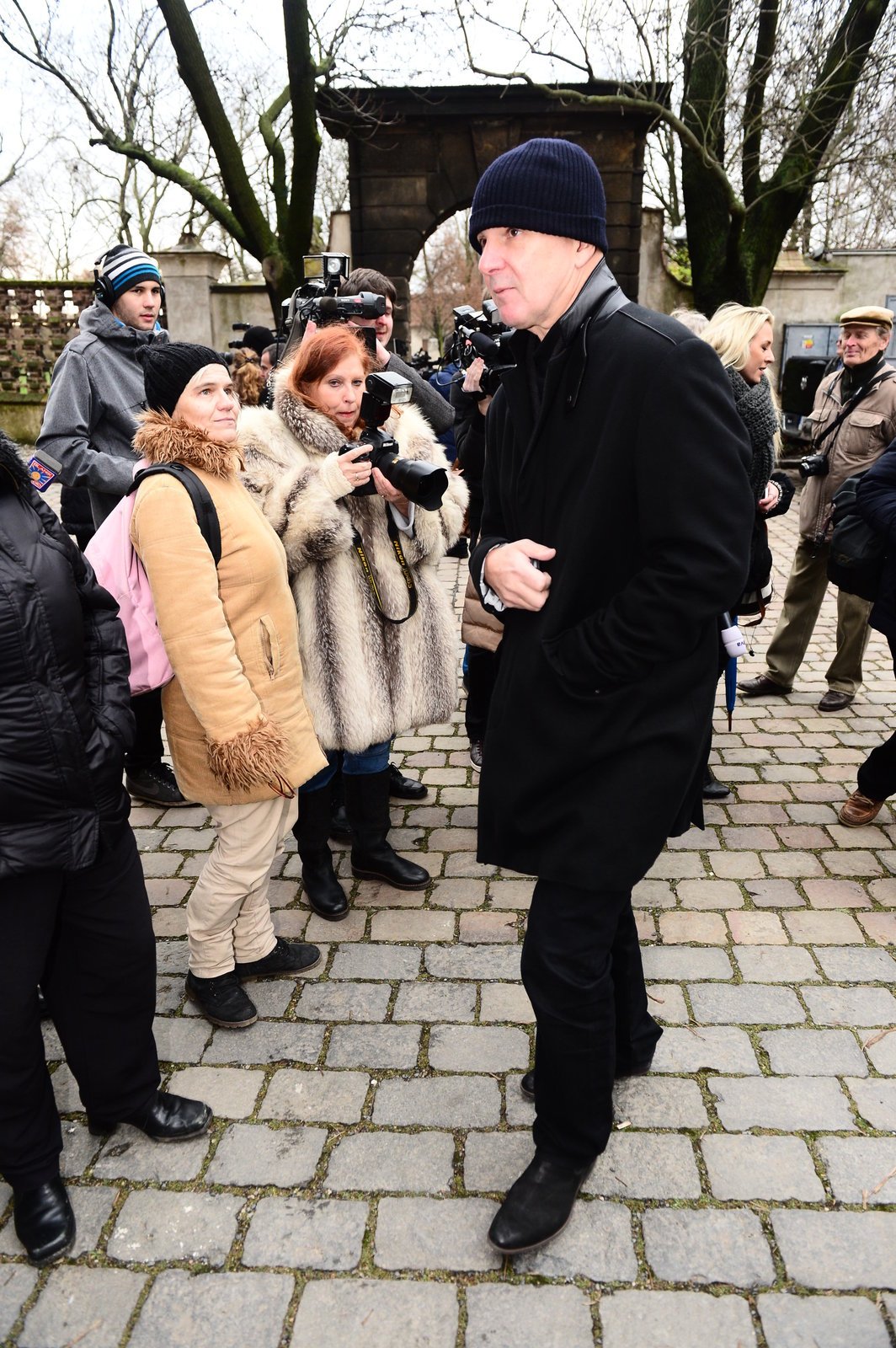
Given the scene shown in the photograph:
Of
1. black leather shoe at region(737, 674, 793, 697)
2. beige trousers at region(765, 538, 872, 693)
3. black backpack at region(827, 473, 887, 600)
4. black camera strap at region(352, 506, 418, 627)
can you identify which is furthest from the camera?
black leather shoe at region(737, 674, 793, 697)

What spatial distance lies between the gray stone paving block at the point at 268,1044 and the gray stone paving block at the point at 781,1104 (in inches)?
44.7

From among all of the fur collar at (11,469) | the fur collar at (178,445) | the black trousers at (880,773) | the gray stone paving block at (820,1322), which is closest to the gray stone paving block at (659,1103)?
the gray stone paving block at (820,1322)

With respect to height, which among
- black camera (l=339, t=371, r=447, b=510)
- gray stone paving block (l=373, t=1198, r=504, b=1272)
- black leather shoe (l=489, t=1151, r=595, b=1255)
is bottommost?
gray stone paving block (l=373, t=1198, r=504, b=1272)

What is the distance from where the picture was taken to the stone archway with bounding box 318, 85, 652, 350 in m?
14.2

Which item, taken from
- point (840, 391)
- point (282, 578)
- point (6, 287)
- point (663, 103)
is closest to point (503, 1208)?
point (282, 578)

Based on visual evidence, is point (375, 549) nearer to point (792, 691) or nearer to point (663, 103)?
point (792, 691)

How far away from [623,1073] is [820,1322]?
79 centimetres

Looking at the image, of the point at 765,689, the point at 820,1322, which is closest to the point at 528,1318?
the point at 820,1322

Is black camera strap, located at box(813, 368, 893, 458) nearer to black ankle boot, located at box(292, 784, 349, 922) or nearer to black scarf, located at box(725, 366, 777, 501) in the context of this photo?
black scarf, located at box(725, 366, 777, 501)

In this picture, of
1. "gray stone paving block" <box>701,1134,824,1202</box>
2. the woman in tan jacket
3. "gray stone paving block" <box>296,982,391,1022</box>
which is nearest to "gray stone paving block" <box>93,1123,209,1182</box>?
the woman in tan jacket

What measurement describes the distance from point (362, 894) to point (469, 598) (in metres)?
1.21

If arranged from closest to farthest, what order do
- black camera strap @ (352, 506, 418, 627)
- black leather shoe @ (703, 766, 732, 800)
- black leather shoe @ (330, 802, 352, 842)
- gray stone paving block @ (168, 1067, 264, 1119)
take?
gray stone paving block @ (168, 1067, 264, 1119), black camera strap @ (352, 506, 418, 627), black leather shoe @ (330, 802, 352, 842), black leather shoe @ (703, 766, 732, 800)

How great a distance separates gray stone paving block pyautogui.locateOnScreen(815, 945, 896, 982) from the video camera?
A: 2470mm

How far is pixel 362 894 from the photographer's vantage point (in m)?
3.75
